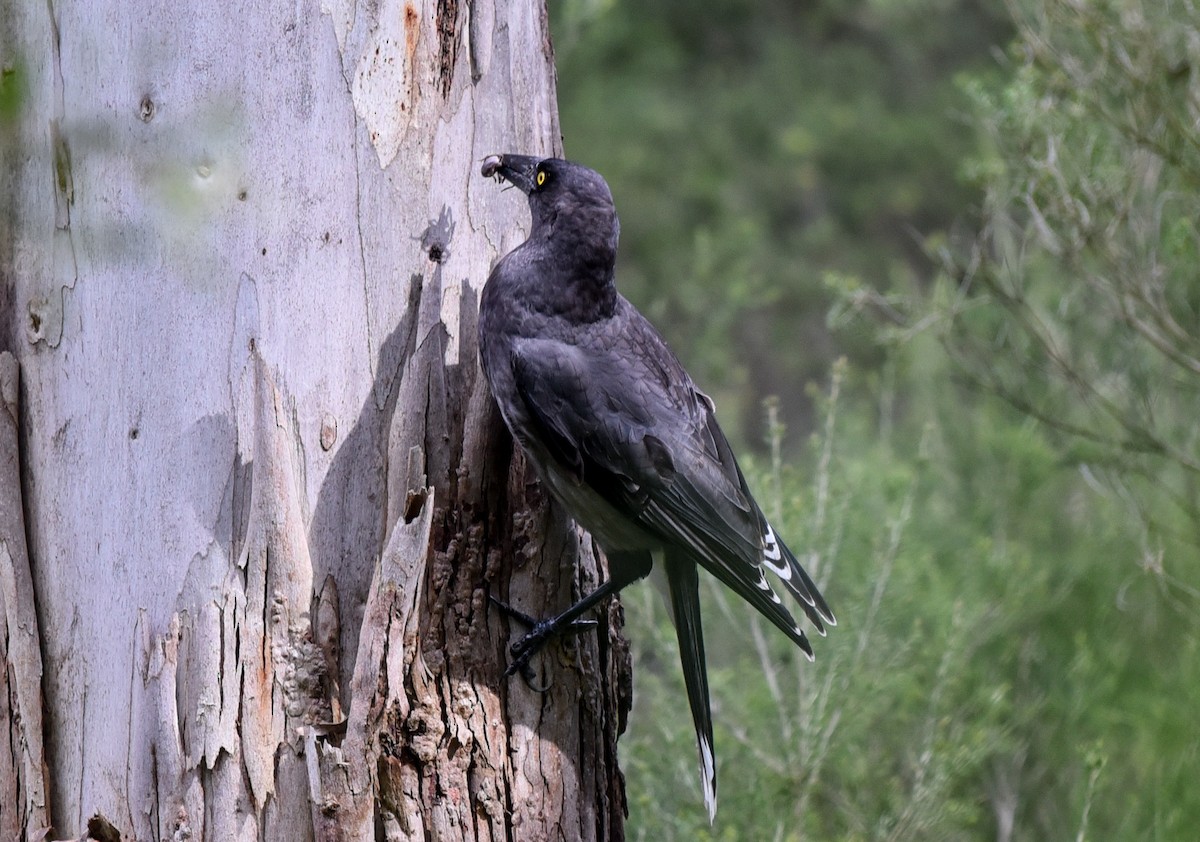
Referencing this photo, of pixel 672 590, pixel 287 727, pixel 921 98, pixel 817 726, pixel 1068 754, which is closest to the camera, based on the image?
pixel 287 727

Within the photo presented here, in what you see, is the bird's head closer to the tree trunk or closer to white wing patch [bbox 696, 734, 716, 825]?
the tree trunk

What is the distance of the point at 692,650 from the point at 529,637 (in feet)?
1.92

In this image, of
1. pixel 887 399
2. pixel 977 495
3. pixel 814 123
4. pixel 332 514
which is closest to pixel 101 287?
pixel 332 514

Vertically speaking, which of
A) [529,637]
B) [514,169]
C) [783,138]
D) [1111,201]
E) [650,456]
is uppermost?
[783,138]

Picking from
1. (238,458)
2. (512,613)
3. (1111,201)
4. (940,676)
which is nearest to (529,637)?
(512,613)

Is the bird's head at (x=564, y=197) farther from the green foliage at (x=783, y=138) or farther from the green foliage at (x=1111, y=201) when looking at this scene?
the green foliage at (x=783, y=138)

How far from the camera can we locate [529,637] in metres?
2.63

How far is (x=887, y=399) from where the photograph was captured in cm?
597

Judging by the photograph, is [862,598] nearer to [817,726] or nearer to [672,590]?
[817,726]

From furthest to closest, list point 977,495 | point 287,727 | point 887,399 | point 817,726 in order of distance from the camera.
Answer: point 977,495
point 887,399
point 817,726
point 287,727

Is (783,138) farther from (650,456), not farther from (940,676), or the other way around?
(650,456)

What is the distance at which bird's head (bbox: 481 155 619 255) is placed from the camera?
2844 millimetres

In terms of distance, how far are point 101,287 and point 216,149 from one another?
359mm

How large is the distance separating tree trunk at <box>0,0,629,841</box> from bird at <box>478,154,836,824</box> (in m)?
0.24
